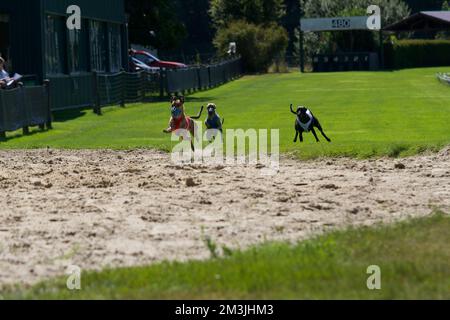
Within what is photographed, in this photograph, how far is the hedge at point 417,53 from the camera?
83.2 metres

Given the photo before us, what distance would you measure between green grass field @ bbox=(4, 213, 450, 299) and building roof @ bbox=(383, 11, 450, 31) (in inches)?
2963

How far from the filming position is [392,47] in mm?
82875

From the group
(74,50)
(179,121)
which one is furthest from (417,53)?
(179,121)

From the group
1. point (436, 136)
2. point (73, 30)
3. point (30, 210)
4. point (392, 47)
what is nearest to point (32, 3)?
point (73, 30)

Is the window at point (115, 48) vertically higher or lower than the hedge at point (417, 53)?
higher

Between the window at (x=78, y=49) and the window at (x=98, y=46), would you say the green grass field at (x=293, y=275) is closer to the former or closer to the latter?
the window at (x=78, y=49)

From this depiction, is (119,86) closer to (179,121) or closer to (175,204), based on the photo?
(179,121)

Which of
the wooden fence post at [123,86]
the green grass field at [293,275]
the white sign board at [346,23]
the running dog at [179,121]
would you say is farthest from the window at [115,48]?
the green grass field at [293,275]

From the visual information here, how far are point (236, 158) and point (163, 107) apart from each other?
735 inches

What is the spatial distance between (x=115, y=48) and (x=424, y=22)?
42.4 meters

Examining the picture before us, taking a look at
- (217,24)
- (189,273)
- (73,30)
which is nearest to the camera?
(189,273)

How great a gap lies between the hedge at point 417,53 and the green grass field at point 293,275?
72781 millimetres

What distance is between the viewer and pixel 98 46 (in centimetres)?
4666

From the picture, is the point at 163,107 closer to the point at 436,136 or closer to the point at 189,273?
the point at 436,136
